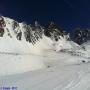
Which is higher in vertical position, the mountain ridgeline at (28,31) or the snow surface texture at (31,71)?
the mountain ridgeline at (28,31)

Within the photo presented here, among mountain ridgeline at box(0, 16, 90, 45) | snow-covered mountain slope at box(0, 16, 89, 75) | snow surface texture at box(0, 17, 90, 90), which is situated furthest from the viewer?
mountain ridgeline at box(0, 16, 90, 45)

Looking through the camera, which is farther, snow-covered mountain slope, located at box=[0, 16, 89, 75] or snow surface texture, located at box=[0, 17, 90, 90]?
snow-covered mountain slope, located at box=[0, 16, 89, 75]

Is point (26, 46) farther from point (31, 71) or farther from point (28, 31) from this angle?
point (31, 71)

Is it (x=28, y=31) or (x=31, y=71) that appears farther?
(x=28, y=31)

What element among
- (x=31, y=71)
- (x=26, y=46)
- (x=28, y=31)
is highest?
(x=28, y=31)

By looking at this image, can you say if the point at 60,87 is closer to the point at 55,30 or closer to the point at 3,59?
the point at 3,59

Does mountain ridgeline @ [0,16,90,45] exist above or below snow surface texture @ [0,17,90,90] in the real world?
above

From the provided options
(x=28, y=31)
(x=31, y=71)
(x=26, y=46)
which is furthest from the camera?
(x=28, y=31)

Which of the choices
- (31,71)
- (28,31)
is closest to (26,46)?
(28,31)

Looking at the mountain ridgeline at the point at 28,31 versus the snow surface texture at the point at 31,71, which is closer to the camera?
the snow surface texture at the point at 31,71

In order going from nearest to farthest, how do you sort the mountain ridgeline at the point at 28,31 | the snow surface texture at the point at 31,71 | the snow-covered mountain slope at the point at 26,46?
1. the snow surface texture at the point at 31,71
2. the snow-covered mountain slope at the point at 26,46
3. the mountain ridgeline at the point at 28,31

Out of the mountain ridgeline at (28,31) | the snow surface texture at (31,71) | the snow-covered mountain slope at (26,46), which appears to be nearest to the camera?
the snow surface texture at (31,71)

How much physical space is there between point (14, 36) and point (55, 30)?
3267 cm

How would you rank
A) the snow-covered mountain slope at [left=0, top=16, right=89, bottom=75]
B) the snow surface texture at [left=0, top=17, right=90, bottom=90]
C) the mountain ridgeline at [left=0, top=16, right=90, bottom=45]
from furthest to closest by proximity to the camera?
the mountain ridgeline at [left=0, top=16, right=90, bottom=45] < the snow-covered mountain slope at [left=0, top=16, right=89, bottom=75] < the snow surface texture at [left=0, top=17, right=90, bottom=90]
